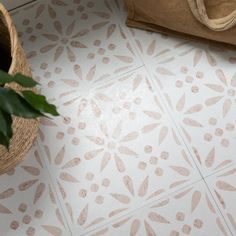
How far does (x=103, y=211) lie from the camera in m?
0.95

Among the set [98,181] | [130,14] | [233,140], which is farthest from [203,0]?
[98,181]

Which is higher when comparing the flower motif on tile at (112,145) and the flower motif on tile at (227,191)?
the flower motif on tile at (112,145)

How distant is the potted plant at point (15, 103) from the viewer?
471mm

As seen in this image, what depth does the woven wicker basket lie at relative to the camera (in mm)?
743

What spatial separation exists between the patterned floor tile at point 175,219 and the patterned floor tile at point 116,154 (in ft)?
0.08

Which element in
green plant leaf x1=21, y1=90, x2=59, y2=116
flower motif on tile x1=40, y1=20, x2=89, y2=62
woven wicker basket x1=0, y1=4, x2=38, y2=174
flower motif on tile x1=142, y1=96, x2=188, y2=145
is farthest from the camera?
flower motif on tile x1=40, y1=20, x2=89, y2=62

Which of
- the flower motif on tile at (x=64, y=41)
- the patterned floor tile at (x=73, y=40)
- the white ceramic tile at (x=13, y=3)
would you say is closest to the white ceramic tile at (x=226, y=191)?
the patterned floor tile at (x=73, y=40)

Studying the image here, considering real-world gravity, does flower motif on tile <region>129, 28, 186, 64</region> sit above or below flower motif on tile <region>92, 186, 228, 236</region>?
above

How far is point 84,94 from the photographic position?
3.45 ft

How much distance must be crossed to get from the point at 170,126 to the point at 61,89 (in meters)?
0.31

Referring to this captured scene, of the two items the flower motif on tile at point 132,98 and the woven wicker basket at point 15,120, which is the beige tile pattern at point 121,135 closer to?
the flower motif on tile at point 132,98

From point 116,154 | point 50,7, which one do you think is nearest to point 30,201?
point 116,154

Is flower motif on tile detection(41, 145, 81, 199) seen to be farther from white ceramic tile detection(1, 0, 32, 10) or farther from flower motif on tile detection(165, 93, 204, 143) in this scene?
white ceramic tile detection(1, 0, 32, 10)

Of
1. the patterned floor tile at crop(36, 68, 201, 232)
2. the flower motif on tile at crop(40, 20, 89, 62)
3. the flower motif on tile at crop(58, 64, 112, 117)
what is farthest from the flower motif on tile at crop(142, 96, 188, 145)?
the flower motif on tile at crop(40, 20, 89, 62)
